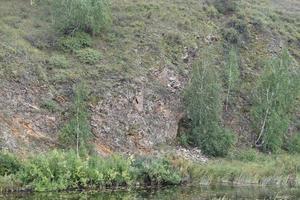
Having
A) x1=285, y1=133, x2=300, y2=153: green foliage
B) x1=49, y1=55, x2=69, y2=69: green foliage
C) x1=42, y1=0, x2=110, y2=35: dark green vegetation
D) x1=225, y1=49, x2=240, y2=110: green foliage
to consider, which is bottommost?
x1=285, y1=133, x2=300, y2=153: green foliage

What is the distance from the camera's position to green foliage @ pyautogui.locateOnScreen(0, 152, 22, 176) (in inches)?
1452

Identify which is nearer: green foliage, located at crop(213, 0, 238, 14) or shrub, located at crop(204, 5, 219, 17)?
shrub, located at crop(204, 5, 219, 17)

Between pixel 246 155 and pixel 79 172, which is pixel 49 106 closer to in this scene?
pixel 79 172

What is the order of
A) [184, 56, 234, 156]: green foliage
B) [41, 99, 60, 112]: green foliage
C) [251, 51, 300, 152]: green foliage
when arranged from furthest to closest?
[251, 51, 300, 152]: green foliage < [184, 56, 234, 156]: green foliage < [41, 99, 60, 112]: green foliage

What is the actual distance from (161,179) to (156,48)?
24.6 meters

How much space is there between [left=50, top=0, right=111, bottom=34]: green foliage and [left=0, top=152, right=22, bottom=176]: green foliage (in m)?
26.0

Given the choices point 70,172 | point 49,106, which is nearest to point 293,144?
point 49,106

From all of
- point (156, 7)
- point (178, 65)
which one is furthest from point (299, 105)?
point (156, 7)

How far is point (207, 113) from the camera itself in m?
57.0

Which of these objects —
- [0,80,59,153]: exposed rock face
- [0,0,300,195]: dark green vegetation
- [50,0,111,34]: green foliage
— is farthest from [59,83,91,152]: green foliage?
[50,0,111,34]: green foliage

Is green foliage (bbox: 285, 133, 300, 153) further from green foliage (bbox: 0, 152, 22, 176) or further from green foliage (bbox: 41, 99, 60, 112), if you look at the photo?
green foliage (bbox: 0, 152, 22, 176)

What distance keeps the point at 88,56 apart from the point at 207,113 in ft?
44.3

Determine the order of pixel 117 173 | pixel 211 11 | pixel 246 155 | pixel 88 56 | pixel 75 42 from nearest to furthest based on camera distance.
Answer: pixel 117 173, pixel 246 155, pixel 88 56, pixel 75 42, pixel 211 11

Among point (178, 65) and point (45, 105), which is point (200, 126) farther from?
point (45, 105)
